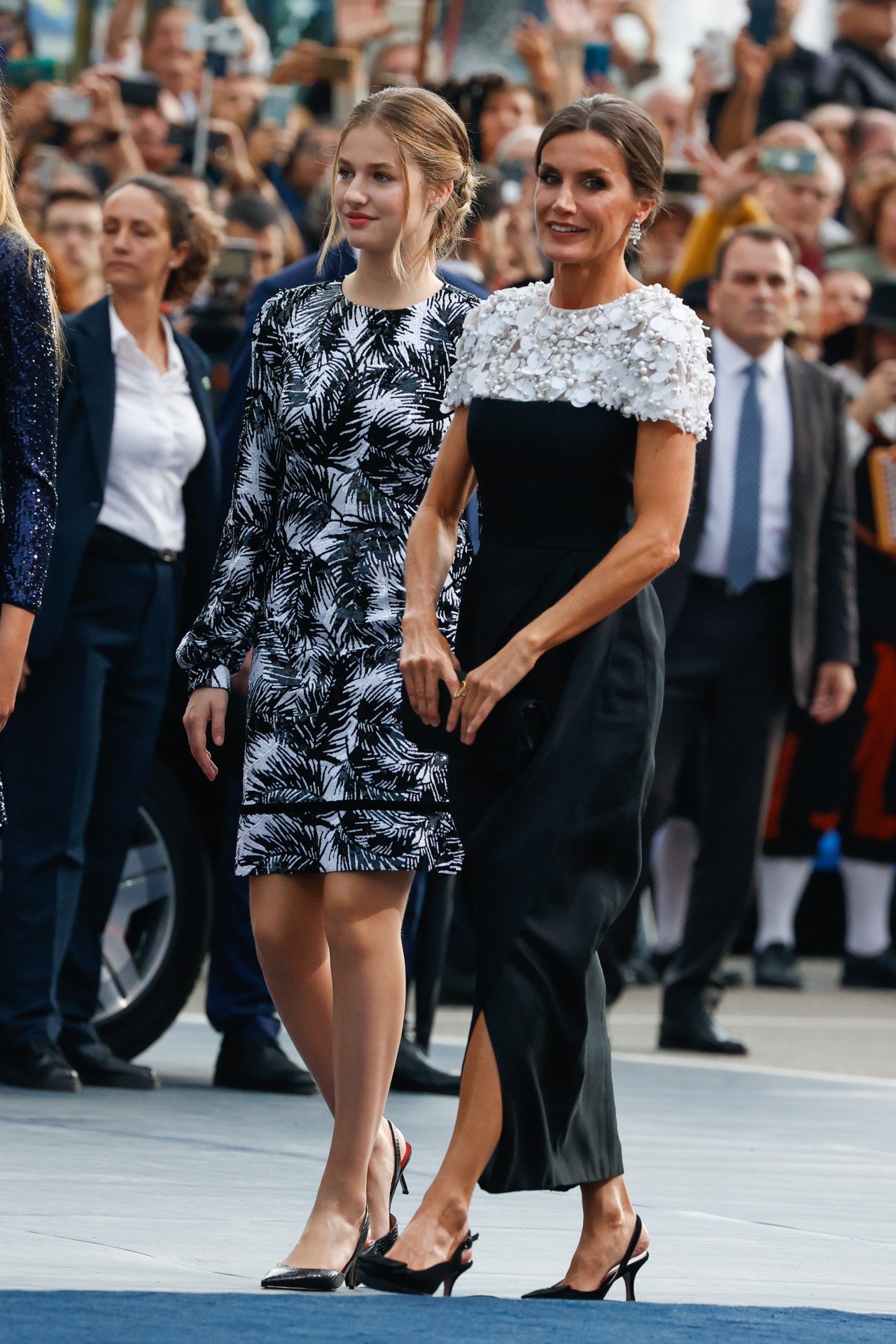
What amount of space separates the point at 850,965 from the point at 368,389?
598cm

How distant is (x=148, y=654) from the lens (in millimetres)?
6160

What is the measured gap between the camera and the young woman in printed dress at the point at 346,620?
3.89 meters

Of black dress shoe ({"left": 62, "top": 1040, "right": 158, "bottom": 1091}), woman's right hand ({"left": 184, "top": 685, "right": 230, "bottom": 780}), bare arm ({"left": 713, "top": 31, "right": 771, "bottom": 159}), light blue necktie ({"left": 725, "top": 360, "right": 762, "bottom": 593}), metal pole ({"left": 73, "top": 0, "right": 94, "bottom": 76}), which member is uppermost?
bare arm ({"left": 713, "top": 31, "right": 771, "bottom": 159})

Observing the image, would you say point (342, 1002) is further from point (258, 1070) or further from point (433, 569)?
point (258, 1070)

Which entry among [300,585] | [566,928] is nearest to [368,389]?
[300,585]

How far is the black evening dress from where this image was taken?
12.1 ft

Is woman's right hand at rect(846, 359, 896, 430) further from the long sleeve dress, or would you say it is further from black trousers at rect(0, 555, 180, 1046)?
the long sleeve dress

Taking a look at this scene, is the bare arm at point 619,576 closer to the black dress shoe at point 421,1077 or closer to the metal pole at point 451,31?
the black dress shoe at point 421,1077

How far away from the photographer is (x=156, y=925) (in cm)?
646

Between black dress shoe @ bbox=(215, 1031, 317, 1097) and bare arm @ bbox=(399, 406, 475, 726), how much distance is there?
8.32 ft

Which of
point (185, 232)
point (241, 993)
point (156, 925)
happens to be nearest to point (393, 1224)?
point (241, 993)

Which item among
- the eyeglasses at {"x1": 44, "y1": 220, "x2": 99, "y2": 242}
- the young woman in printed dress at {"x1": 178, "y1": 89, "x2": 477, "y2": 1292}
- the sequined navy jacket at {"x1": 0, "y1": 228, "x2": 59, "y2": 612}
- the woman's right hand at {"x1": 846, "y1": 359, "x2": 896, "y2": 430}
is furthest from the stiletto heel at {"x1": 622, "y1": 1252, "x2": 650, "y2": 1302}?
the woman's right hand at {"x1": 846, "y1": 359, "x2": 896, "y2": 430}

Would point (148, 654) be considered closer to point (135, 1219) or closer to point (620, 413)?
point (135, 1219)

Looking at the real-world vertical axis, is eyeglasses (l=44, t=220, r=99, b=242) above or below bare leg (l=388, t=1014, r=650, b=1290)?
above
